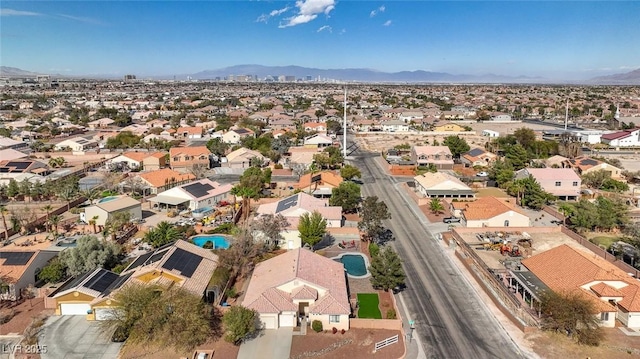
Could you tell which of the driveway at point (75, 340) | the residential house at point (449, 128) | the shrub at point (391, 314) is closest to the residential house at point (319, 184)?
the shrub at point (391, 314)

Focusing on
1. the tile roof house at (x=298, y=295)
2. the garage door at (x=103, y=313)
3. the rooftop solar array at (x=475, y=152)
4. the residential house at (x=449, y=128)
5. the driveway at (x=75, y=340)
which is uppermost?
the residential house at (x=449, y=128)

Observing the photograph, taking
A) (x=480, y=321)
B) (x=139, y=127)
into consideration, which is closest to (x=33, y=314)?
(x=480, y=321)

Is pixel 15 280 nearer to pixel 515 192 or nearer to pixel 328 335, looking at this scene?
pixel 328 335

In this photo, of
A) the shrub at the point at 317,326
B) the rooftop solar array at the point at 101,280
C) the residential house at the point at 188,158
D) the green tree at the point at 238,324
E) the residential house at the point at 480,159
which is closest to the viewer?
the green tree at the point at 238,324

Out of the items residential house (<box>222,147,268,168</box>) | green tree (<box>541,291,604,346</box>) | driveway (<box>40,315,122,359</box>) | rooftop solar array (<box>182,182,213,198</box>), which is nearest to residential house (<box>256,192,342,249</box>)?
rooftop solar array (<box>182,182,213,198</box>)

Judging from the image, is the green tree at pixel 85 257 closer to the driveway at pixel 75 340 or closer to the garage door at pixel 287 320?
the driveway at pixel 75 340

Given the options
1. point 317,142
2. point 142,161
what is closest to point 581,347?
point 142,161

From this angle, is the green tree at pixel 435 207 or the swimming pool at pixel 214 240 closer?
the swimming pool at pixel 214 240

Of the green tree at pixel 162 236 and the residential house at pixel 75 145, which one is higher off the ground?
the residential house at pixel 75 145
